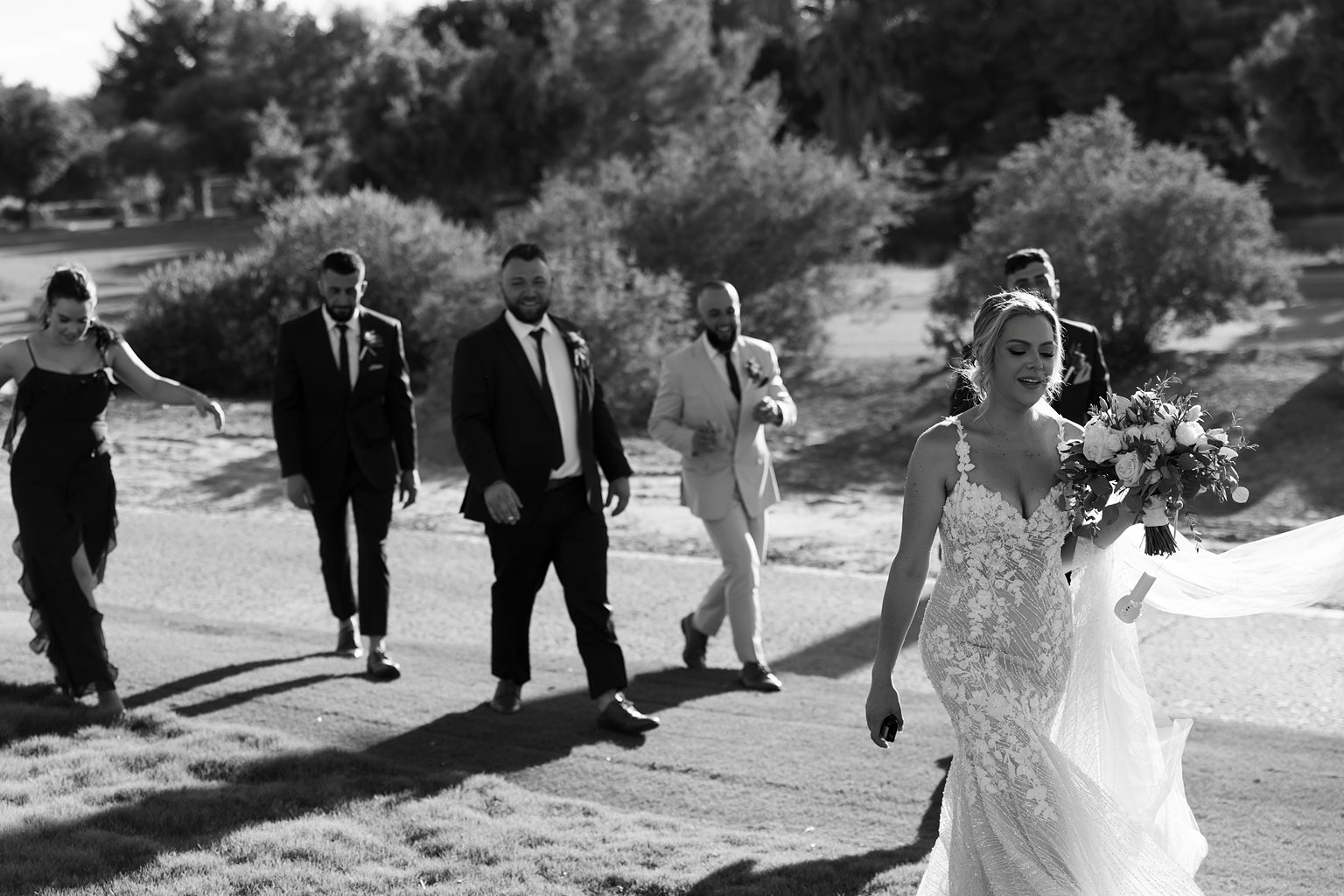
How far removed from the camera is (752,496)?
328 inches

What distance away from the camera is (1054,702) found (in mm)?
4754

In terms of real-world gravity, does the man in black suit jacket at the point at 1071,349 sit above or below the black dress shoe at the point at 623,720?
above

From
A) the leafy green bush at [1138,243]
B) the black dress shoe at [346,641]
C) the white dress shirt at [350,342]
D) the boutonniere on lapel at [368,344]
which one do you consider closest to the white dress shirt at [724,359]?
the boutonniere on lapel at [368,344]

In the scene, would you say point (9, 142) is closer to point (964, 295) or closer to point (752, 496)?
point (964, 295)

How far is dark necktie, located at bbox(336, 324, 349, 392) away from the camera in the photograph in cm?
853

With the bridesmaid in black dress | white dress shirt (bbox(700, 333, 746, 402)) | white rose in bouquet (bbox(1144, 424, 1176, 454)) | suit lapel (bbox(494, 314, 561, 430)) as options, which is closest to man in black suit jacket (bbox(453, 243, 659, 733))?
suit lapel (bbox(494, 314, 561, 430))

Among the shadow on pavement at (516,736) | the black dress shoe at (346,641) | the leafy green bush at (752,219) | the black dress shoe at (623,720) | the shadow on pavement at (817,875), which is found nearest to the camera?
the shadow on pavement at (817,875)

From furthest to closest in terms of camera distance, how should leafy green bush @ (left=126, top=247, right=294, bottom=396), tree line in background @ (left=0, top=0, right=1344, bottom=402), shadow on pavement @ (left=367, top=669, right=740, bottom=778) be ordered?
1. leafy green bush @ (left=126, top=247, right=294, bottom=396)
2. tree line in background @ (left=0, top=0, right=1344, bottom=402)
3. shadow on pavement @ (left=367, top=669, right=740, bottom=778)

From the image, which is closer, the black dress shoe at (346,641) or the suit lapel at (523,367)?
the suit lapel at (523,367)

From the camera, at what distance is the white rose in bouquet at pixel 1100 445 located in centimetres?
454

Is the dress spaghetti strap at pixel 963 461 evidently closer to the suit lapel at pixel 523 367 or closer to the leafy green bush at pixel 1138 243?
the suit lapel at pixel 523 367

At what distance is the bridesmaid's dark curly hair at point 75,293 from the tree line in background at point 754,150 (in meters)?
10.3

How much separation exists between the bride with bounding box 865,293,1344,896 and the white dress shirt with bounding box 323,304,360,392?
4.63 m

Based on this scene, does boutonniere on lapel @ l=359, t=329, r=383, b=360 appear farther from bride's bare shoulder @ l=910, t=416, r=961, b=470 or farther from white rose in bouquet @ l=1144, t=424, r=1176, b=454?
white rose in bouquet @ l=1144, t=424, r=1176, b=454
